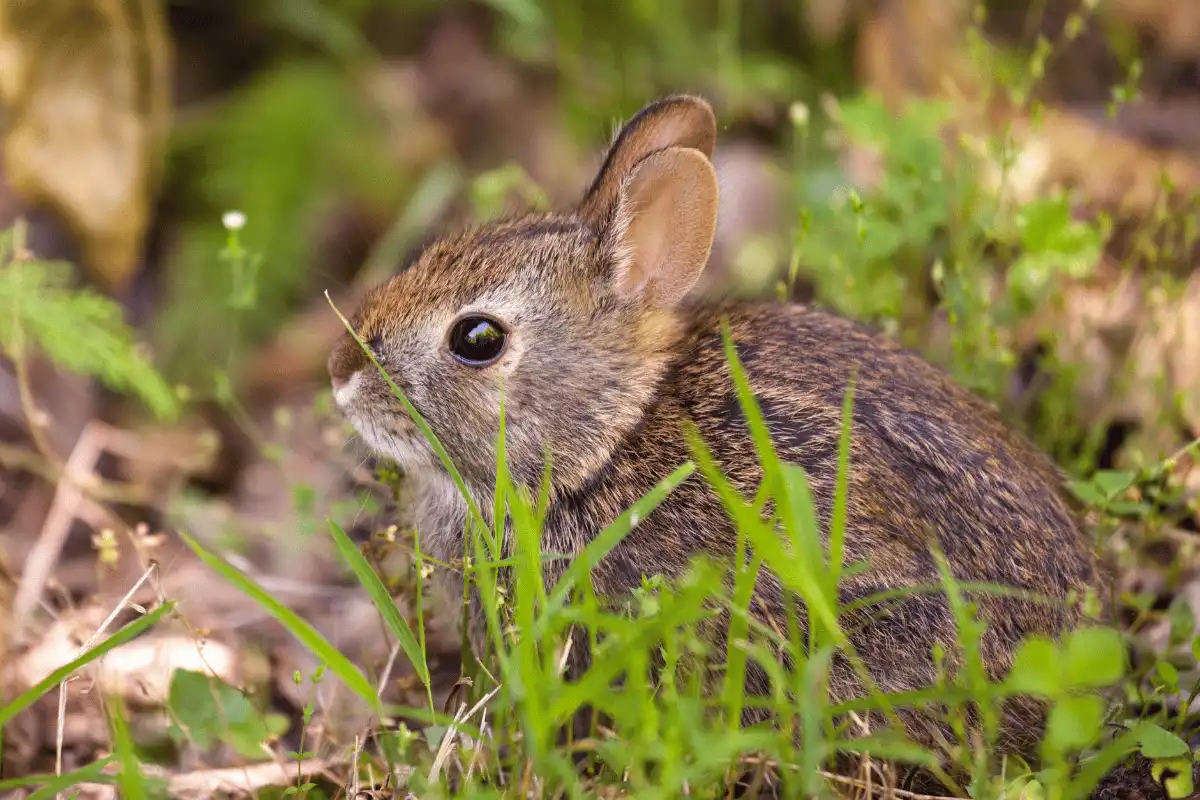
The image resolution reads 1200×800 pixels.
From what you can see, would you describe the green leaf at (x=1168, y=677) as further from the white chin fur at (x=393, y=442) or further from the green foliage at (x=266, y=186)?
the green foliage at (x=266, y=186)

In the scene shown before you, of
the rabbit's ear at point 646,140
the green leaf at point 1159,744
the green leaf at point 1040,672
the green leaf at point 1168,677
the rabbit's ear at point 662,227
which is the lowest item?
the green leaf at point 1159,744

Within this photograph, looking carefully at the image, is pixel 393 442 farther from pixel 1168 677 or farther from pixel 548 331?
pixel 1168 677

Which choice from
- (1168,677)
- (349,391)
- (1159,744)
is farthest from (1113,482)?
(349,391)

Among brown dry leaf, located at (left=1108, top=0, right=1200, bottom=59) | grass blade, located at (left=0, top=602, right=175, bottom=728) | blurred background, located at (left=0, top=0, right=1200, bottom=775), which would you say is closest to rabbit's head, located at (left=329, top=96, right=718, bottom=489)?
blurred background, located at (left=0, top=0, right=1200, bottom=775)

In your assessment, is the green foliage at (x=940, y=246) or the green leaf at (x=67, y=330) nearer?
the green foliage at (x=940, y=246)

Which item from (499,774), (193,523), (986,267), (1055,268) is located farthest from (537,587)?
(986,267)

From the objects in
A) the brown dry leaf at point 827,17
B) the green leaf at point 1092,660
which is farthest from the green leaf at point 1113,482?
the brown dry leaf at point 827,17
